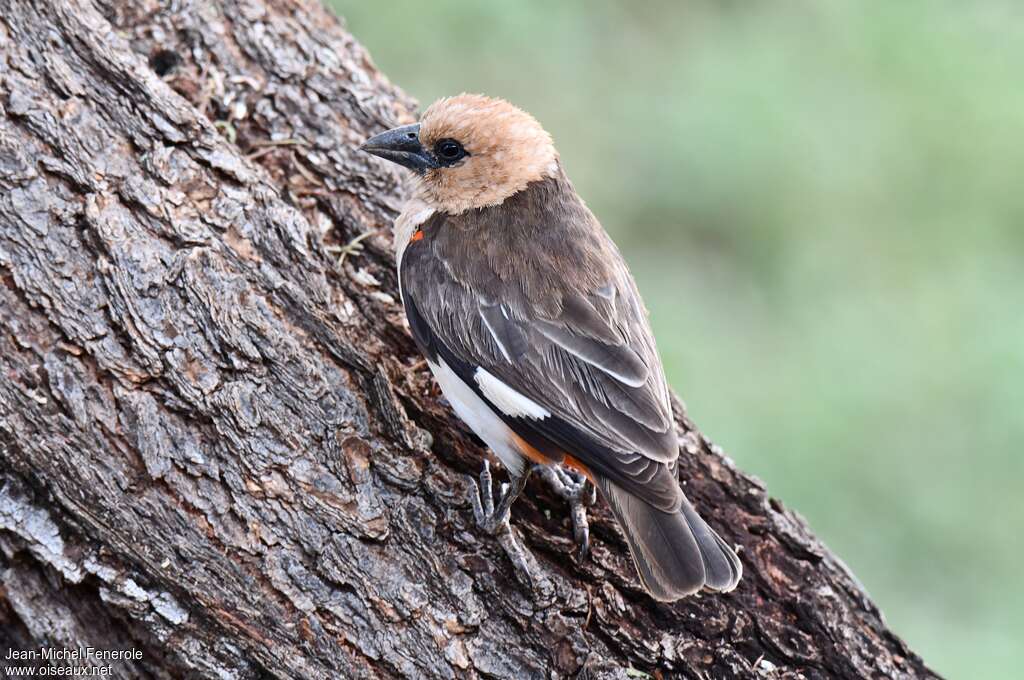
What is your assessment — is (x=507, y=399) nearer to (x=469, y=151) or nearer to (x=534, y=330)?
(x=534, y=330)

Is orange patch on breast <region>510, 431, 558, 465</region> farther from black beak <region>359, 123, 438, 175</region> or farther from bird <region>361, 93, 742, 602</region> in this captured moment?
Result: black beak <region>359, 123, 438, 175</region>

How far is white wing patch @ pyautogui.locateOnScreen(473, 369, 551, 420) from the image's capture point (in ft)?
12.0

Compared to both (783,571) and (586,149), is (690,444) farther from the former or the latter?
(586,149)

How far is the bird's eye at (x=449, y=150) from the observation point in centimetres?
431

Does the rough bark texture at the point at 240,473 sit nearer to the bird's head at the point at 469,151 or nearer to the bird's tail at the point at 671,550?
the bird's tail at the point at 671,550

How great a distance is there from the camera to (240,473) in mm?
3387

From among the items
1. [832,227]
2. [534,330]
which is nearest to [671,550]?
[534,330]

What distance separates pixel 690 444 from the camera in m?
4.10

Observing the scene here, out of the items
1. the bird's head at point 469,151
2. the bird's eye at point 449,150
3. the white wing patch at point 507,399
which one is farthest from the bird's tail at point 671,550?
the bird's eye at point 449,150

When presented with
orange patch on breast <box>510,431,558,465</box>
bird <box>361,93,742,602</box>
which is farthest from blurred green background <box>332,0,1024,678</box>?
orange patch on breast <box>510,431,558,465</box>

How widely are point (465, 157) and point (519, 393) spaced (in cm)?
111

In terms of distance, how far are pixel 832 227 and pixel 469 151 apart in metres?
3.95

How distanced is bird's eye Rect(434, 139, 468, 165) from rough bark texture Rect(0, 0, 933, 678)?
660 millimetres

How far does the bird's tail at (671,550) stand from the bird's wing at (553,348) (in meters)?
0.08
